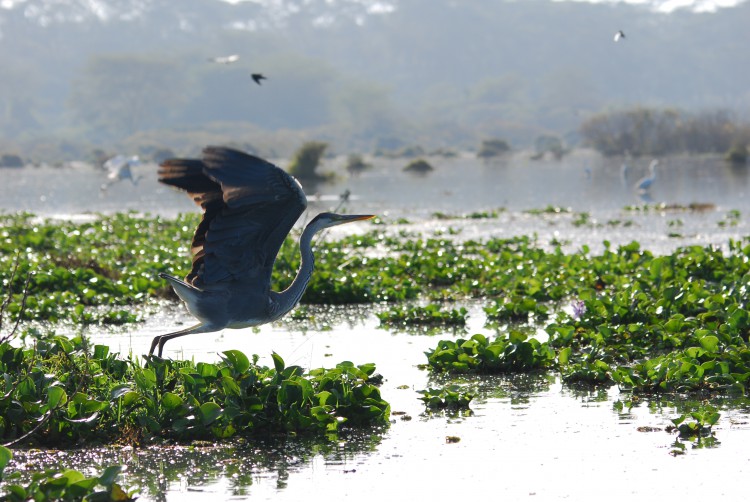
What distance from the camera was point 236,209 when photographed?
709cm

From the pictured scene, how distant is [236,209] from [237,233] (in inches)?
8.7

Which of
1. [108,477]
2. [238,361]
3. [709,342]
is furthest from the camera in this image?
[709,342]

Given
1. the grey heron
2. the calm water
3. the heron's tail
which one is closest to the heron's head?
the grey heron

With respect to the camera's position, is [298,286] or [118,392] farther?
[298,286]

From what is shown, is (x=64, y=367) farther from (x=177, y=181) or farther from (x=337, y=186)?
(x=337, y=186)

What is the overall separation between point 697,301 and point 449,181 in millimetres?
39567

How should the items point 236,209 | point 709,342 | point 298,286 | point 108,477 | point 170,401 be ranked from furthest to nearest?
point 709,342 < point 298,286 < point 236,209 < point 170,401 < point 108,477

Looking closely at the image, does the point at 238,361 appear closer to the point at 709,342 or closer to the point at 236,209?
the point at 236,209

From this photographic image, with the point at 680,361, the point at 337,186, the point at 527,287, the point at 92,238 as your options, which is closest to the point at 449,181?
the point at 337,186

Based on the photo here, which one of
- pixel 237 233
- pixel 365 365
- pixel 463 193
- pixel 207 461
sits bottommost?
pixel 207 461

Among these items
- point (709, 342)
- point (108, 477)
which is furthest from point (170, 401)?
point (709, 342)

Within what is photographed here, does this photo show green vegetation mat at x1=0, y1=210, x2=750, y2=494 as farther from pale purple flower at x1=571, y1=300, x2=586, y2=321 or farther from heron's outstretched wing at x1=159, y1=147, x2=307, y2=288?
heron's outstretched wing at x1=159, y1=147, x2=307, y2=288

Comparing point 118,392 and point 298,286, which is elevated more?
point 298,286

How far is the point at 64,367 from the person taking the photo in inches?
306
